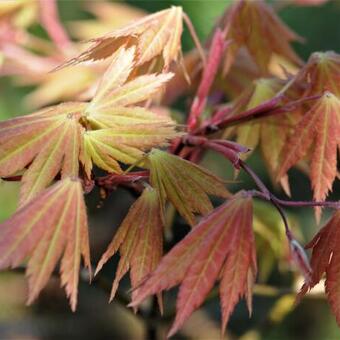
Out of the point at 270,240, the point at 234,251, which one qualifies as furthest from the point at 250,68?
the point at 234,251

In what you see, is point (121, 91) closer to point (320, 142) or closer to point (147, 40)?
point (147, 40)

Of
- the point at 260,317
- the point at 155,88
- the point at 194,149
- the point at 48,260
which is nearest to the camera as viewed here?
the point at 48,260

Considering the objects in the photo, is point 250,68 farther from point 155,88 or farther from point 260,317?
point 260,317

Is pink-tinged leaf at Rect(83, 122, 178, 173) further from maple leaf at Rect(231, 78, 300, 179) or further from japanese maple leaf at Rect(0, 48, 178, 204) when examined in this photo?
maple leaf at Rect(231, 78, 300, 179)

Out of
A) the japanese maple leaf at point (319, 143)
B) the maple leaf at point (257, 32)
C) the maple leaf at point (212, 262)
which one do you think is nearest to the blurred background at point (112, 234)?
the maple leaf at point (257, 32)

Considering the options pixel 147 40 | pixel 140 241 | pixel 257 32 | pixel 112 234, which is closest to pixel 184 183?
pixel 140 241

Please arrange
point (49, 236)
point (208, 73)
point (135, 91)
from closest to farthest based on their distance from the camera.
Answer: point (49, 236)
point (135, 91)
point (208, 73)
